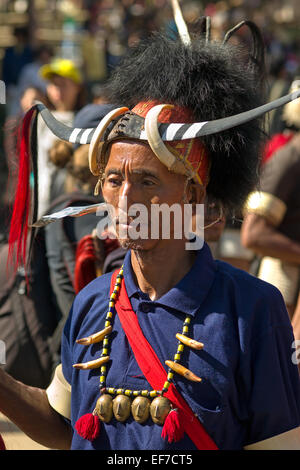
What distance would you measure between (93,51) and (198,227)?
1145 cm

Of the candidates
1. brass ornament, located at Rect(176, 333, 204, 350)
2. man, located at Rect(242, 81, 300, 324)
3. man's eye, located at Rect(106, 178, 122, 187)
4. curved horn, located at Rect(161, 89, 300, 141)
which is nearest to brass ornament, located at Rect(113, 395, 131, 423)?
brass ornament, located at Rect(176, 333, 204, 350)

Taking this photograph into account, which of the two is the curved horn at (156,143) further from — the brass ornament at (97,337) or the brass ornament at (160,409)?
the brass ornament at (160,409)

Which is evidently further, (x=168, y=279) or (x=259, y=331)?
(x=168, y=279)

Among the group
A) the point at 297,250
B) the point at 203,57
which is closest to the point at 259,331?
the point at 203,57

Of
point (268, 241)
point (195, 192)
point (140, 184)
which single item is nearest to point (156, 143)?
point (140, 184)

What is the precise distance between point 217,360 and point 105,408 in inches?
13.4

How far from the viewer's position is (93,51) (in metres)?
13.2

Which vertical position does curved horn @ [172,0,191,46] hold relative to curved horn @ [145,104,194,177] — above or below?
above

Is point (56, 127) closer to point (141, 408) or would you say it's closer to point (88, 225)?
point (141, 408)

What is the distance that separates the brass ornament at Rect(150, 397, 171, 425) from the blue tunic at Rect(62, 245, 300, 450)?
0.03 m

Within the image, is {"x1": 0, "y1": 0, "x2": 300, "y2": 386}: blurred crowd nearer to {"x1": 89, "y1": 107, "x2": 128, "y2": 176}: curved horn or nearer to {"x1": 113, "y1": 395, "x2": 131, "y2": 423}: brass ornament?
{"x1": 89, "y1": 107, "x2": 128, "y2": 176}: curved horn

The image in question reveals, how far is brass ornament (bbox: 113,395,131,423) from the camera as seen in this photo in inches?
80.9

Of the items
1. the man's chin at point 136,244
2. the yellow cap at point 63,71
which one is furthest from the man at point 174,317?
the yellow cap at point 63,71
